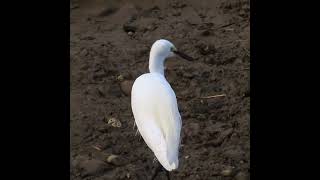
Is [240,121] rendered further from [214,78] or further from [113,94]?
[113,94]

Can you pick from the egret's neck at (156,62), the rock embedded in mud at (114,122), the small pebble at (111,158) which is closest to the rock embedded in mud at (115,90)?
the rock embedded in mud at (114,122)

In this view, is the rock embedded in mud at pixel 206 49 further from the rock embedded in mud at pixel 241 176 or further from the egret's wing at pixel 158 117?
the egret's wing at pixel 158 117

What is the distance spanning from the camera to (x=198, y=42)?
426 centimetres

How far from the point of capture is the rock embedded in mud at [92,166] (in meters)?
3.01

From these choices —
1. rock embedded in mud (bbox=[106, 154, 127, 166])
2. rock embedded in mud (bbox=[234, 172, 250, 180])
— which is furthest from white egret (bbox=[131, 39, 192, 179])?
rock embedded in mud (bbox=[234, 172, 250, 180])

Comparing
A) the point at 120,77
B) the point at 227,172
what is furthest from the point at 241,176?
the point at 120,77

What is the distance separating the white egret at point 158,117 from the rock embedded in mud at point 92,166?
0.52 m

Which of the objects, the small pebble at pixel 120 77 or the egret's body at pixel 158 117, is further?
the small pebble at pixel 120 77

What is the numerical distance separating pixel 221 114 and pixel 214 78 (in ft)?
1.34

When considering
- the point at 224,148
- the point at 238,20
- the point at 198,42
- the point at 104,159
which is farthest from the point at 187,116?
the point at 238,20

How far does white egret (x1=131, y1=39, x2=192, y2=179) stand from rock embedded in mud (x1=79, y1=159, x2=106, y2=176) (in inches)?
20.4

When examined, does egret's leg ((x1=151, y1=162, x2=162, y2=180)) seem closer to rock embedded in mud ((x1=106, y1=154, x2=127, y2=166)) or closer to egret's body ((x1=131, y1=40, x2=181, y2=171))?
rock embedded in mud ((x1=106, y1=154, x2=127, y2=166))

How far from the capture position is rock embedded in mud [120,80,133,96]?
3.65 meters

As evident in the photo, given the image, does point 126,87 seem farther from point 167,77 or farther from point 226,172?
point 226,172
